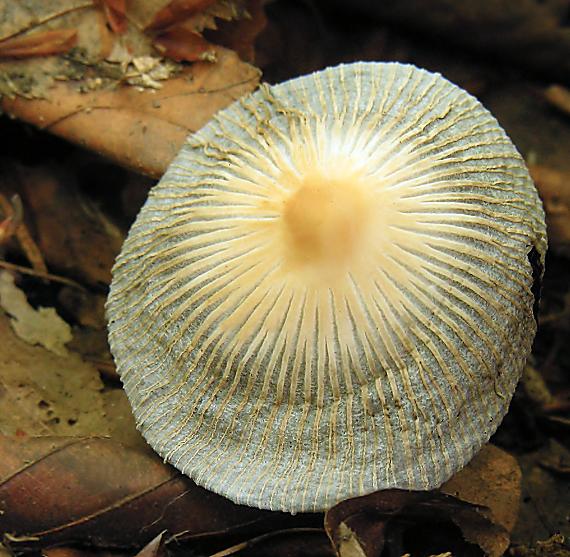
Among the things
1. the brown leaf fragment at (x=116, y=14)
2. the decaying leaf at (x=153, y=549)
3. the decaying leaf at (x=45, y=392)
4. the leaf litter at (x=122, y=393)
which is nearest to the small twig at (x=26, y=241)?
the leaf litter at (x=122, y=393)

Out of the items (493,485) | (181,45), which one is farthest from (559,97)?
(493,485)

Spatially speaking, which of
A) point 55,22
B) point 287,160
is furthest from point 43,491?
point 55,22

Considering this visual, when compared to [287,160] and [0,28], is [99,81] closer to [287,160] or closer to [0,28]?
[0,28]

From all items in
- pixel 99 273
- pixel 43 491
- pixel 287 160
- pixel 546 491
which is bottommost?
pixel 546 491

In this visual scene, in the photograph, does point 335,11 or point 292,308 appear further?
point 335,11

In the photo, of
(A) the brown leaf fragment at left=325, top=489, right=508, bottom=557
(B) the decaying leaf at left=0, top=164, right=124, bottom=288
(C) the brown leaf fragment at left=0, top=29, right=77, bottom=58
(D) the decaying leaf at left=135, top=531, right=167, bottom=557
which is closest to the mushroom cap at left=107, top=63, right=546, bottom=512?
(A) the brown leaf fragment at left=325, top=489, right=508, bottom=557
